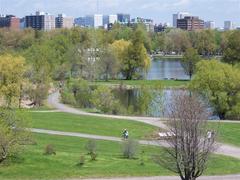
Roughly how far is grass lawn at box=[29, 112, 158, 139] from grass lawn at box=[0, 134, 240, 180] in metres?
8.96

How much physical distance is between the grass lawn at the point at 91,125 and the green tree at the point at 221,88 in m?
13.9

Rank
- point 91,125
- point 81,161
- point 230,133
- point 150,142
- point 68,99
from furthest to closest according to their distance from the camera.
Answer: point 68,99 → point 91,125 → point 230,133 → point 150,142 → point 81,161

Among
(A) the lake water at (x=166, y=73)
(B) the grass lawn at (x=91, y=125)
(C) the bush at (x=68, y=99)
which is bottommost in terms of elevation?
(B) the grass lawn at (x=91, y=125)

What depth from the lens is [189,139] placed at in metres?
26.1

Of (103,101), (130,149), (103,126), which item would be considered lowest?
(103,126)

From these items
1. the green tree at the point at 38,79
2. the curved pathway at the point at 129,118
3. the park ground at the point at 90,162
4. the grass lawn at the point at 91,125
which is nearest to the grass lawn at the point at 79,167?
the park ground at the point at 90,162

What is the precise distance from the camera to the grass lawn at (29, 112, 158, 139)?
47.8 metres

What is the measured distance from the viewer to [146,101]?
218ft

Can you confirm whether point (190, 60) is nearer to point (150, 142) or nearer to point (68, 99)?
point (68, 99)

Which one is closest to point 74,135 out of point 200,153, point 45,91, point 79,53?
point 200,153

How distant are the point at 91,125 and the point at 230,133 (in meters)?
12.2

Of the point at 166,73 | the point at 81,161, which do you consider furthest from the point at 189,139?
the point at 166,73

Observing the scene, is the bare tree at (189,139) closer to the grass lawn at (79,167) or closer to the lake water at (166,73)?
the grass lawn at (79,167)

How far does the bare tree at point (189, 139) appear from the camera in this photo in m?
26.2
